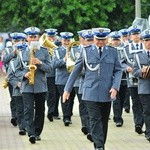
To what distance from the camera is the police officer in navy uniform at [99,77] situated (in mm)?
12727

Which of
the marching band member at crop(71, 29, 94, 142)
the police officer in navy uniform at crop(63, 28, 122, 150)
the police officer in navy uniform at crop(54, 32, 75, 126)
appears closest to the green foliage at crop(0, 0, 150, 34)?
the police officer in navy uniform at crop(54, 32, 75, 126)

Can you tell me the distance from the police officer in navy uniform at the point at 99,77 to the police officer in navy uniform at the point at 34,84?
2.06 m

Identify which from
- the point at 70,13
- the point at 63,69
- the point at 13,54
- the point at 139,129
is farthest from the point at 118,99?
the point at 70,13

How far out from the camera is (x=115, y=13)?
1721 inches

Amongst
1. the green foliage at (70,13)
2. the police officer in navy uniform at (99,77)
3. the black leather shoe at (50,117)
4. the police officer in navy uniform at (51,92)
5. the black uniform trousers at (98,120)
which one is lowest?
the green foliage at (70,13)

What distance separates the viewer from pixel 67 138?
16.0 m

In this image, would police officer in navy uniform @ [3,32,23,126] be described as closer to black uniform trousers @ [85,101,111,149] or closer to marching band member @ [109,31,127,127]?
marching band member @ [109,31,127,127]

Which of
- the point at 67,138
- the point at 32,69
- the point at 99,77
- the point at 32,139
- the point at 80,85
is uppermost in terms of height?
the point at 99,77

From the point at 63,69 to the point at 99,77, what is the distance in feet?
19.8

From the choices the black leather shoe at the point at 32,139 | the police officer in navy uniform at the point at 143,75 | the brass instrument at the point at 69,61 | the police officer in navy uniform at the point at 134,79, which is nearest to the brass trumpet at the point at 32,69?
the black leather shoe at the point at 32,139

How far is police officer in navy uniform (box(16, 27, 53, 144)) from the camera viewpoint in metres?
14.9

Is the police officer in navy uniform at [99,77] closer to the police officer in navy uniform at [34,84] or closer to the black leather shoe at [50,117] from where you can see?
the police officer in navy uniform at [34,84]

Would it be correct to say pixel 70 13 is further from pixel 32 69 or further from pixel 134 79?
pixel 32 69

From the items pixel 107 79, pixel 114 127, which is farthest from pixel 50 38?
pixel 107 79
